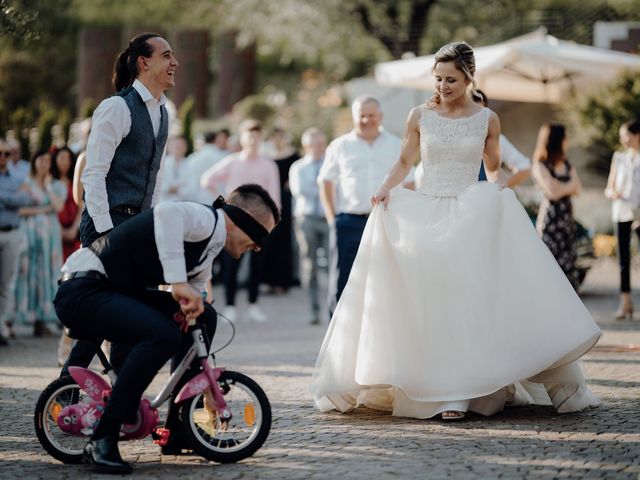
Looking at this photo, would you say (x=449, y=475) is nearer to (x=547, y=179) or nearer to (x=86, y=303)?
(x=86, y=303)

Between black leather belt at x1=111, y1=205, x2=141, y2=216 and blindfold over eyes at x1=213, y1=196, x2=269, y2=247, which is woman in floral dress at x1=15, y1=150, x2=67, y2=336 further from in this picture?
blindfold over eyes at x1=213, y1=196, x2=269, y2=247

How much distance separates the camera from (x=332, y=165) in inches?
435

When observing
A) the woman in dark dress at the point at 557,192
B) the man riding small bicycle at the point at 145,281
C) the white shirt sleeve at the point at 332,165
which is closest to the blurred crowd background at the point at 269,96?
the woman in dark dress at the point at 557,192

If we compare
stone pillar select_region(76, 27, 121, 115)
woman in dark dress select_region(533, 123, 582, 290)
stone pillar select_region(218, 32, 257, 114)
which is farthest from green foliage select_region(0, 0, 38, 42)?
stone pillar select_region(218, 32, 257, 114)

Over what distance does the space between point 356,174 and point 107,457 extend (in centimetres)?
523

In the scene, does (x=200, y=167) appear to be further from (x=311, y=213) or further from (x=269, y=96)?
(x=269, y=96)

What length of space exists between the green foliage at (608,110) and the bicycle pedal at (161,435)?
602 inches

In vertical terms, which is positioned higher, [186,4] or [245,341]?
[186,4]

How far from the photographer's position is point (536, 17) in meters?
34.0

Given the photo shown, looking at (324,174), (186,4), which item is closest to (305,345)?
(324,174)

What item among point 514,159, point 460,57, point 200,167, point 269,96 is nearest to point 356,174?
point 514,159

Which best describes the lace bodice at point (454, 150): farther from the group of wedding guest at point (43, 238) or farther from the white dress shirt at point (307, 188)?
the white dress shirt at point (307, 188)

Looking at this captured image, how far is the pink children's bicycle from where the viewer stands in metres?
6.11

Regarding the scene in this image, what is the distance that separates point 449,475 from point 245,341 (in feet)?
21.5
